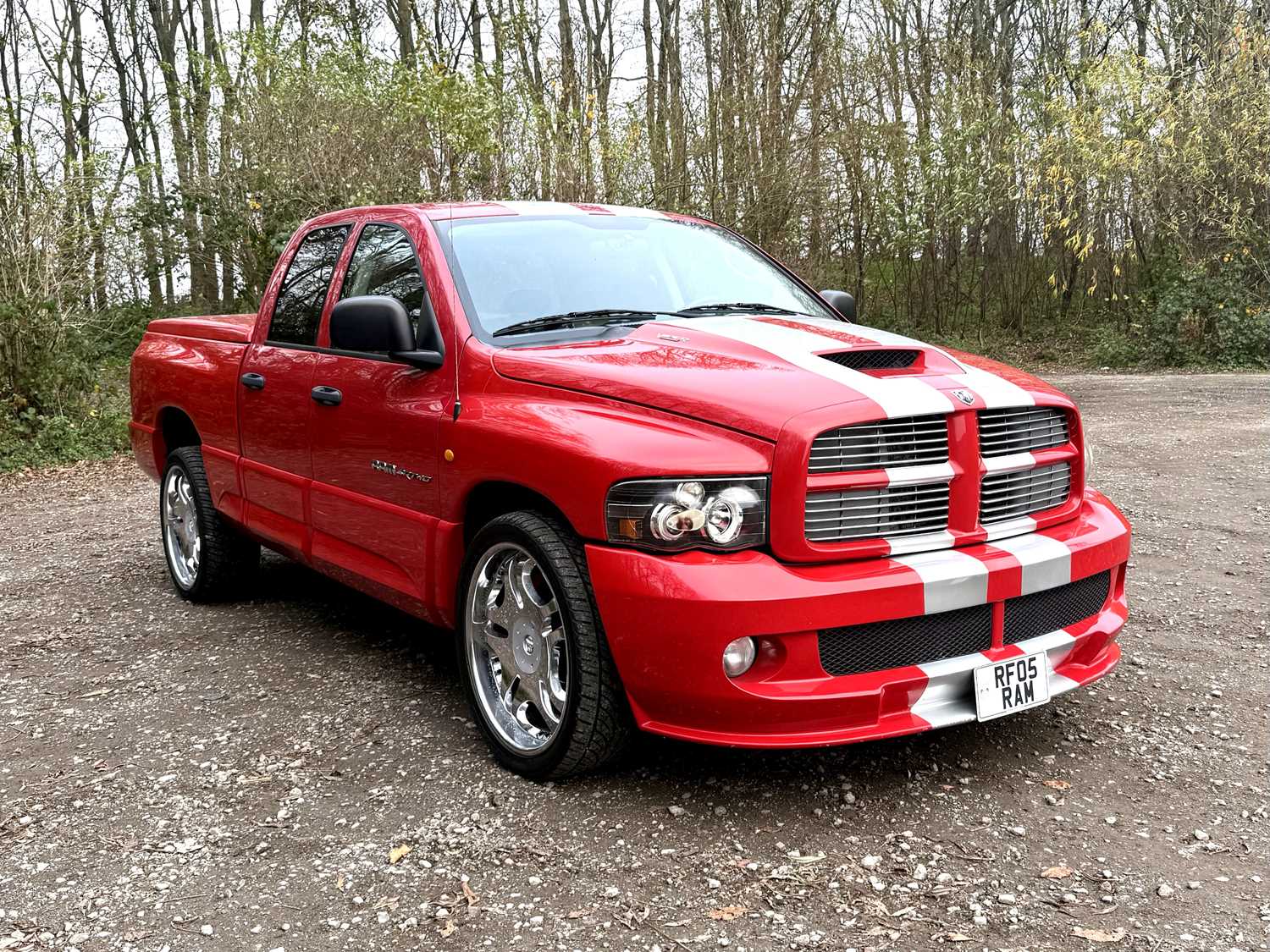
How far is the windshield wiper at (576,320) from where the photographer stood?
3906 mm

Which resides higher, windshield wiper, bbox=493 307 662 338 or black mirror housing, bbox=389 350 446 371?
windshield wiper, bbox=493 307 662 338

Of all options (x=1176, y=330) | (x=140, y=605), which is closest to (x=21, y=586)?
(x=140, y=605)

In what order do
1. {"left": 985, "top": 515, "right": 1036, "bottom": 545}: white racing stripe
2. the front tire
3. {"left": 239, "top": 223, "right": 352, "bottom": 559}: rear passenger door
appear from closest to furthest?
the front tire, {"left": 985, "top": 515, "right": 1036, "bottom": 545}: white racing stripe, {"left": 239, "top": 223, "right": 352, "bottom": 559}: rear passenger door

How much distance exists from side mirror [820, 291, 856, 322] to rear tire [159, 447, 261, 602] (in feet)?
9.60

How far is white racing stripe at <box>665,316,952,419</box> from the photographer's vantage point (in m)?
3.14

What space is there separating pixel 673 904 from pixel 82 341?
405 inches

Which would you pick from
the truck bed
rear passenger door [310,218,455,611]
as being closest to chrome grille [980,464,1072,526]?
rear passenger door [310,218,455,611]

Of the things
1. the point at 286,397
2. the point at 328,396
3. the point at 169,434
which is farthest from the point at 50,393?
the point at 328,396

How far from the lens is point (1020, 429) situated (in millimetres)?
3439

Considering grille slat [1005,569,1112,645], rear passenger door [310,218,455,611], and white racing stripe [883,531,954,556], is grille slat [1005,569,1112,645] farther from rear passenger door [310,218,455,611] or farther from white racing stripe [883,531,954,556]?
rear passenger door [310,218,455,611]

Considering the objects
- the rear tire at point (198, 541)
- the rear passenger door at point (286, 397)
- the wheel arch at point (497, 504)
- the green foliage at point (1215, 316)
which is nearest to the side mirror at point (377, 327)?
the wheel arch at point (497, 504)

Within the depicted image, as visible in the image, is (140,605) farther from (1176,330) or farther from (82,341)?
(1176,330)

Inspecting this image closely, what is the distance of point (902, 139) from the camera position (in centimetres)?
1853

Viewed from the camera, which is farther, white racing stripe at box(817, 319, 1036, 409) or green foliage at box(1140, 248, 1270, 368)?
green foliage at box(1140, 248, 1270, 368)
